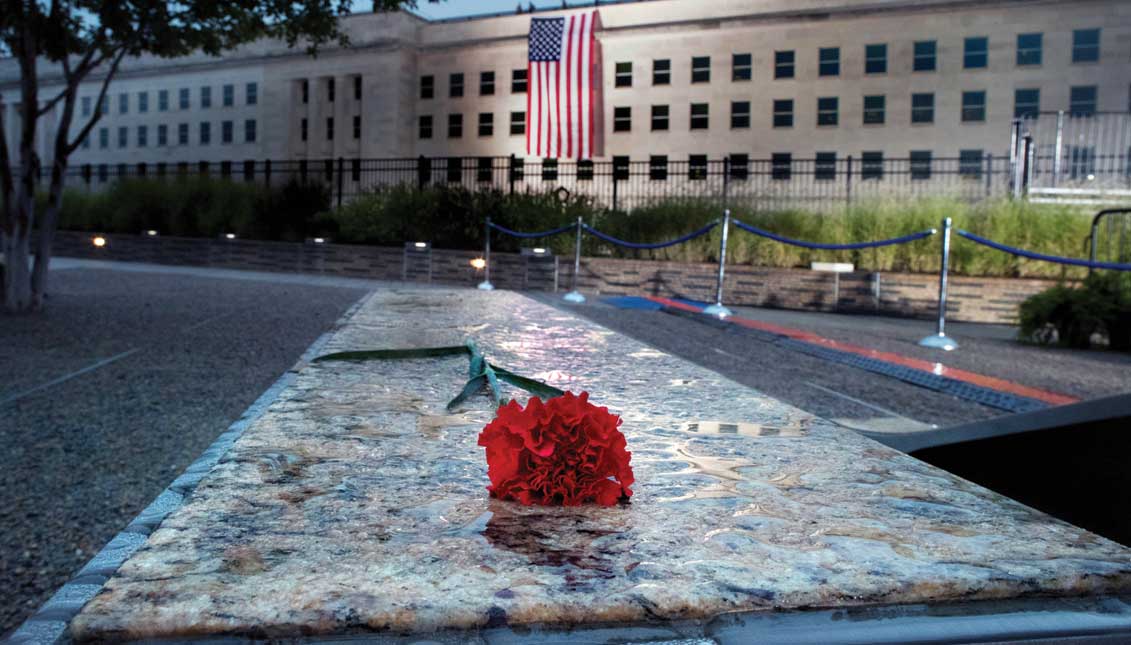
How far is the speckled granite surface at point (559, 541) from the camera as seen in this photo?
891mm

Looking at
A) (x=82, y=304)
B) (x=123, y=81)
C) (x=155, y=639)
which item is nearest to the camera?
(x=155, y=639)

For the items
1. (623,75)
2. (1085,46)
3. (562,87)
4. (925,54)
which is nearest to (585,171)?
(562,87)

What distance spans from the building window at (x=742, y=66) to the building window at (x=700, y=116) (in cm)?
234

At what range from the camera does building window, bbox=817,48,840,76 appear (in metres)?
46.3

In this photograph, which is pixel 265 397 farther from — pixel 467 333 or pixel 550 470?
pixel 467 333

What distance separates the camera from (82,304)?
1234cm

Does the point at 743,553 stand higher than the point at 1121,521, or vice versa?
the point at 743,553

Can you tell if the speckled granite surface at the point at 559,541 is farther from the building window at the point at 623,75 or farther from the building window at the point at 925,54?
the building window at the point at 623,75

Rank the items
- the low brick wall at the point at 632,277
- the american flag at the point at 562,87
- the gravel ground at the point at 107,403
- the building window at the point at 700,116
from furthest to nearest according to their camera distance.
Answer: the building window at the point at 700,116 → the american flag at the point at 562,87 → the low brick wall at the point at 632,277 → the gravel ground at the point at 107,403

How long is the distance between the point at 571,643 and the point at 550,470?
47 centimetres

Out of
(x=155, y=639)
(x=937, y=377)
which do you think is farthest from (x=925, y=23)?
(x=155, y=639)

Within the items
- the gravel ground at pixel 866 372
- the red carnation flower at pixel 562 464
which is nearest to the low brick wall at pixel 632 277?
the gravel ground at pixel 866 372

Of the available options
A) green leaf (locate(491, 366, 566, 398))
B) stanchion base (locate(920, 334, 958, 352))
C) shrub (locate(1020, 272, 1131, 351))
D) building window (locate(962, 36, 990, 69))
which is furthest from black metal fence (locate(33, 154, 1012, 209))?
green leaf (locate(491, 366, 566, 398))

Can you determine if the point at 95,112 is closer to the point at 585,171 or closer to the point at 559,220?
the point at 559,220
